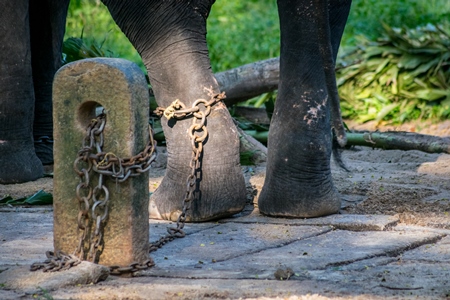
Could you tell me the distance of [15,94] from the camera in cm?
472

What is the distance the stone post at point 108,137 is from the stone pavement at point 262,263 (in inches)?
5.4

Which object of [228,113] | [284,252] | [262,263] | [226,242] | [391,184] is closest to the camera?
[262,263]

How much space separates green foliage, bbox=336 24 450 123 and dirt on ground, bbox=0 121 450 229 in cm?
214

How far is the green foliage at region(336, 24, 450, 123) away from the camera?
7812mm

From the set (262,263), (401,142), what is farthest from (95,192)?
(401,142)

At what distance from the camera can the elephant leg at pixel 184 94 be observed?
11.7 ft

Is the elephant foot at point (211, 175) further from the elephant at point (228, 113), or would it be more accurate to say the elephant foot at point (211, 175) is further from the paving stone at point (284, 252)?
the paving stone at point (284, 252)

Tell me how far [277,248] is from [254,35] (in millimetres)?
8250

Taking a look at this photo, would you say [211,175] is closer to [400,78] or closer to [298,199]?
[298,199]

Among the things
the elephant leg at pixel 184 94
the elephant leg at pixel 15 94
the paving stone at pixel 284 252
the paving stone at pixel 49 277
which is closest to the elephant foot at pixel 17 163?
the elephant leg at pixel 15 94

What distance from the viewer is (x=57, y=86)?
2660mm

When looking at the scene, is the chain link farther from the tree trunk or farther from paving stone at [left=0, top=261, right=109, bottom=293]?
the tree trunk

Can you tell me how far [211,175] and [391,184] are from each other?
43.3 inches

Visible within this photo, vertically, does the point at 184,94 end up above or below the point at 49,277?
above
